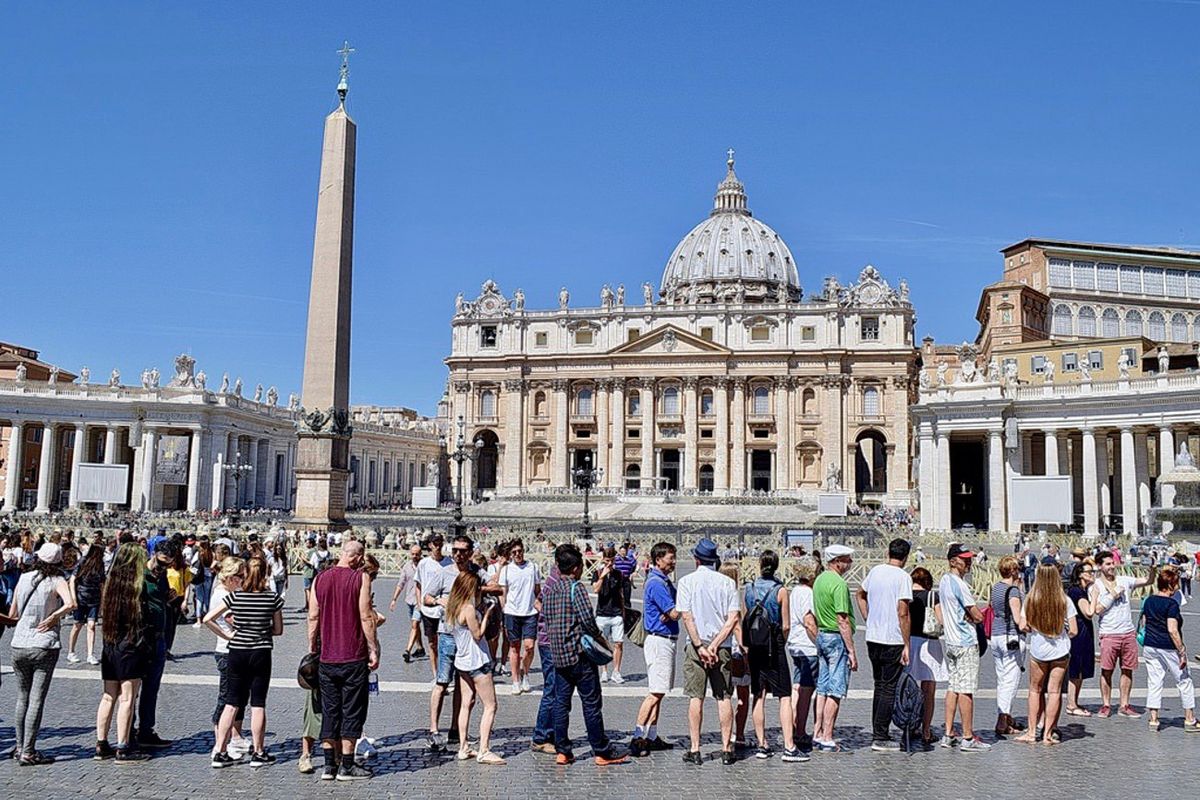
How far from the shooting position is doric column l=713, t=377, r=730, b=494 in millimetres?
73875

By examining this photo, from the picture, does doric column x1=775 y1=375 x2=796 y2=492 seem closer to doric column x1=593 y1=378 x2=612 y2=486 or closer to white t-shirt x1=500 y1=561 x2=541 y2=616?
doric column x1=593 y1=378 x2=612 y2=486

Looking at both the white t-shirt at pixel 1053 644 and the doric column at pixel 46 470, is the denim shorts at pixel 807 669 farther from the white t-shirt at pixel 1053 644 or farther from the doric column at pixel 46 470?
the doric column at pixel 46 470

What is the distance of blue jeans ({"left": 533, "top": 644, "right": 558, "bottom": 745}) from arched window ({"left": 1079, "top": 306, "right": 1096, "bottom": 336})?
59502 millimetres

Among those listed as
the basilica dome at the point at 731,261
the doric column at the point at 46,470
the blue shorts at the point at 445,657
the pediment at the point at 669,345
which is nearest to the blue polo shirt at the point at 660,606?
the blue shorts at the point at 445,657

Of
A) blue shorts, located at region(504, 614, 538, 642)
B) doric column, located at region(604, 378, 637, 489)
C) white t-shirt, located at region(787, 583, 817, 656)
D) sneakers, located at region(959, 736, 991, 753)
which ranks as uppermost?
doric column, located at region(604, 378, 637, 489)

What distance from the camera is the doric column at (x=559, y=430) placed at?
7738cm

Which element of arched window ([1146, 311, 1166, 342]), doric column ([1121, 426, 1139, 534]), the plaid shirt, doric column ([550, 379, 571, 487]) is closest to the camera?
the plaid shirt

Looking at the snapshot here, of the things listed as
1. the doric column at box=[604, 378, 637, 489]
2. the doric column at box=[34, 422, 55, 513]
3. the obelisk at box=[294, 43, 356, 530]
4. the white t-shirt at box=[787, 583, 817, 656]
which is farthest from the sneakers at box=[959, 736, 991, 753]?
the doric column at box=[604, 378, 637, 489]

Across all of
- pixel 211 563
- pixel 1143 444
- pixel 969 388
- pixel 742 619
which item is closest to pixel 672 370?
pixel 969 388

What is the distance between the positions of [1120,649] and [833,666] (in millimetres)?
3420

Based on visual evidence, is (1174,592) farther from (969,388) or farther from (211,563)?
(969,388)

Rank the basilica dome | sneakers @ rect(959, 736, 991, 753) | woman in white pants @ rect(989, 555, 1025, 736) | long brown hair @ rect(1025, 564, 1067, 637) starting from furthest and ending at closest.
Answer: the basilica dome
woman in white pants @ rect(989, 555, 1025, 736)
long brown hair @ rect(1025, 564, 1067, 637)
sneakers @ rect(959, 736, 991, 753)

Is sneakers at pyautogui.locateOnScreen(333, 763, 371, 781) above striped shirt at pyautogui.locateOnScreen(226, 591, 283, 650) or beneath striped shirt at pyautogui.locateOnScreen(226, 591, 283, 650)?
beneath

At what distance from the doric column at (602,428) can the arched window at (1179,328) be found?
3882 cm
